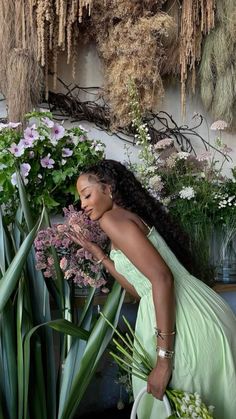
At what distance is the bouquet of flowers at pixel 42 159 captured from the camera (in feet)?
4.36

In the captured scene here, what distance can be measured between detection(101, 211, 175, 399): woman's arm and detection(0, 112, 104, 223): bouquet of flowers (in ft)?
1.38

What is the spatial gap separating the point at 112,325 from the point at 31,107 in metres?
0.82

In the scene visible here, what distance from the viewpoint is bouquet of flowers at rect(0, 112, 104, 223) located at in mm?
1330

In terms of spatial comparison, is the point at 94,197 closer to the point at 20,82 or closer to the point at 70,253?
the point at 70,253

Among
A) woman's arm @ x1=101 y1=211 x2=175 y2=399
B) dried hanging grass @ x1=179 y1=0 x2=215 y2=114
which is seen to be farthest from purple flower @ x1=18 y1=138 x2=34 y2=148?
dried hanging grass @ x1=179 y1=0 x2=215 y2=114

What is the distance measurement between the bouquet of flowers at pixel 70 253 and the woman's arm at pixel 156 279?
14 cm

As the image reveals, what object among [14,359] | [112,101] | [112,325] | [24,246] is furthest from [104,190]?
[112,101]

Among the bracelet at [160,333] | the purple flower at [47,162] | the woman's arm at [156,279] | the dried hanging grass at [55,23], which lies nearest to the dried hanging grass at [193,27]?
the dried hanging grass at [55,23]

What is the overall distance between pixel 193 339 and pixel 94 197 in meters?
0.42

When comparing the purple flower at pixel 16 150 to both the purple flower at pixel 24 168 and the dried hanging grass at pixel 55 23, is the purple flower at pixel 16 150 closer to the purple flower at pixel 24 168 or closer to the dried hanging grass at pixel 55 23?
the purple flower at pixel 24 168

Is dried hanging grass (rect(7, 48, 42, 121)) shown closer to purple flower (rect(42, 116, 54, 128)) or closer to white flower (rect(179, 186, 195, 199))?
purple flower (rect(42, 116, 54, 128))

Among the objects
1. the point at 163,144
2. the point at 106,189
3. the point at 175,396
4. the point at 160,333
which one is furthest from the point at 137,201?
the point at 163,144

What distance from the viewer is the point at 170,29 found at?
1685 mm

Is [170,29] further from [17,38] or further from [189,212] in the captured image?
[189,212]
